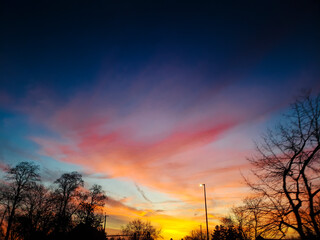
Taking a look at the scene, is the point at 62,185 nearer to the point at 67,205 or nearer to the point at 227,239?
the point at 67,205

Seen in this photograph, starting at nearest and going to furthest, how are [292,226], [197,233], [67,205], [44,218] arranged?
[292,226] → [44,218] → [67,205] → [197,233]

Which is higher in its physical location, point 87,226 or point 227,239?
point 87,226

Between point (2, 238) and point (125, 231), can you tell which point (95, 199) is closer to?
point (2, 238)

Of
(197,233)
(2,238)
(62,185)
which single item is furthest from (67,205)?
(197,233)

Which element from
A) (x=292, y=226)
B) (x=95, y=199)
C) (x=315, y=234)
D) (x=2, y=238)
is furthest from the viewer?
(x=95, y=199)

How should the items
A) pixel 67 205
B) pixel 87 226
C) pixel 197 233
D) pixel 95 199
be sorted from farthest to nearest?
pixel 197 233 < pixel 95 199 < pixel 87 226 < pixel 67 205

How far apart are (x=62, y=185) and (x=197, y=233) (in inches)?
3770

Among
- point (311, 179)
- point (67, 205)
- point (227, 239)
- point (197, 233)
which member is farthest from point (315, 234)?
point (197, 233)

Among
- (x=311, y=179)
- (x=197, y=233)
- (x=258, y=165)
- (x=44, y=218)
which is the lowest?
(x=197, y=233)

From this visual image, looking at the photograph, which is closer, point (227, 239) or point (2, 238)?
point (2, 238)

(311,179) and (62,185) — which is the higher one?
(62,185)

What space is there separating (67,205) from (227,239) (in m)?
39.5

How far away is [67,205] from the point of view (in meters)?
36.5

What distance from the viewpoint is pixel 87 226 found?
38.9 meters
